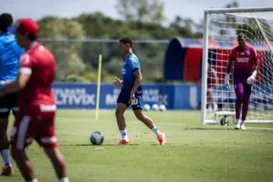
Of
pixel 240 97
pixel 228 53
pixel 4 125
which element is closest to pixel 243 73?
pixel 240 97

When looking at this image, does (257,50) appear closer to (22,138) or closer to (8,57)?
(8,57)

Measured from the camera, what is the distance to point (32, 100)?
25.4ft

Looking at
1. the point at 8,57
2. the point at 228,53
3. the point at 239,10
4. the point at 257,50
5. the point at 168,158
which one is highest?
the point at 239,10

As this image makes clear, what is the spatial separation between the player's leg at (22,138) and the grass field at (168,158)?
140 cm

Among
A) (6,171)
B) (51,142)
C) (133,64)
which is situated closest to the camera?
(51,142)

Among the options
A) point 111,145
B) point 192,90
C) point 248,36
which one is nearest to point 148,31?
point 192,90

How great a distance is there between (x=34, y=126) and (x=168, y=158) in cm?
427

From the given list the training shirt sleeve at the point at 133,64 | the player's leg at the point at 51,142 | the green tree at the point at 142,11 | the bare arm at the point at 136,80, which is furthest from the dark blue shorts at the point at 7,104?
the green tree at the point at 142,11

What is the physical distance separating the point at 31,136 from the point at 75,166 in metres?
2.96

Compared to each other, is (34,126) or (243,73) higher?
(243,73)

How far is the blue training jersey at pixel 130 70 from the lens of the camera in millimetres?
13859

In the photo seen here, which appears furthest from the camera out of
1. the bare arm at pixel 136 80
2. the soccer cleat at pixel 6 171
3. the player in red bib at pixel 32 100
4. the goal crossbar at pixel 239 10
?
the goal crossbar at pixel 239 10

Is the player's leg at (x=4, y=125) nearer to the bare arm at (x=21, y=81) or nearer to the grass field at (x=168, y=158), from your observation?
the grass field at (x=168, y=158)

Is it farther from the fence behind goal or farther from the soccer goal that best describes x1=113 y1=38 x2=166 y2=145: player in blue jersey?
the fence behind goal
